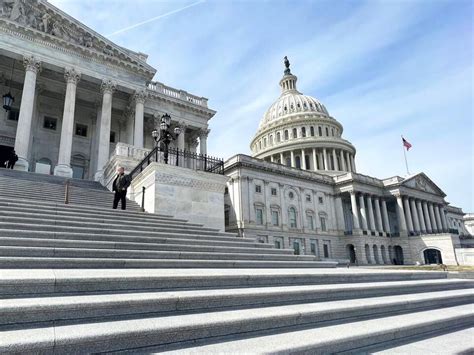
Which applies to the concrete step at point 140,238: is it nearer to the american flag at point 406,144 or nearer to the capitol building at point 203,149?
the capitol building at point 203,149

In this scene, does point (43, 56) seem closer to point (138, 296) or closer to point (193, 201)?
point (193, 201)

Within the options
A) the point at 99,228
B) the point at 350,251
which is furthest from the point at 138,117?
the point at 350,251

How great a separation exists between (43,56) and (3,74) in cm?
517

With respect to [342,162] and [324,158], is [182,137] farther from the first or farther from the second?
[342,162]

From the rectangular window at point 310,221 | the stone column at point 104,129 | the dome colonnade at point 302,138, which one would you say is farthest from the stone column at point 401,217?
the stone column at point 104,129

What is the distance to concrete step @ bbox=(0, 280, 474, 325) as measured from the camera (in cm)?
318

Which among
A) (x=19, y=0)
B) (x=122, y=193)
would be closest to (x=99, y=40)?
(x=19, y=0)

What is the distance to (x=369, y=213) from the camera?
5984 cm

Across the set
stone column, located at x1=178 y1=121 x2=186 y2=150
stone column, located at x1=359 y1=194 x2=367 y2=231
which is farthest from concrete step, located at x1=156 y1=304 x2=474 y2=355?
stone column, located at x1=359 y1=194 x2=367 y2=231

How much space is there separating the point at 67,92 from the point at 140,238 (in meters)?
21.6

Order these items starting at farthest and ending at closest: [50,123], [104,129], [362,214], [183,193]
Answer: [362,214] → [50,123] → [104,129] → [183,193]

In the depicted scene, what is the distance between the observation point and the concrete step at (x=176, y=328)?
2.78 m

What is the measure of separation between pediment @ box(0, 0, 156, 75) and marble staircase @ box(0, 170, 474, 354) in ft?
71.3

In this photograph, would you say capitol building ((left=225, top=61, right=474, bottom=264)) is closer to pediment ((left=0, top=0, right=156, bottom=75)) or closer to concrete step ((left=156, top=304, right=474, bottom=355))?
pediment ((left=0, top=0, right=156, bottom=75))
